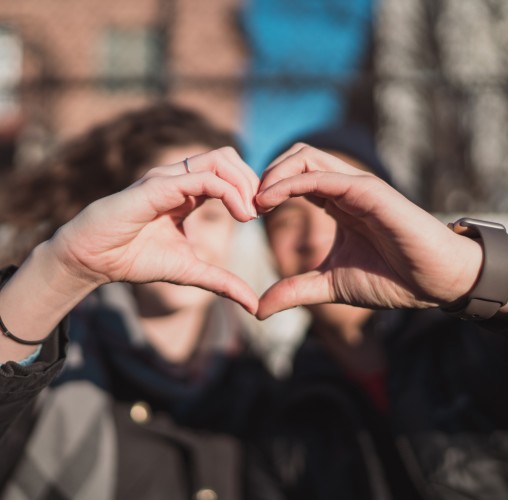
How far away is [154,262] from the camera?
3.68 ft

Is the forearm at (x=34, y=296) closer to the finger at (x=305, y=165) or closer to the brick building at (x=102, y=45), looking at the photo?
the finger at (x=305, y=165)

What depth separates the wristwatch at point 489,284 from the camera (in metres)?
1.05

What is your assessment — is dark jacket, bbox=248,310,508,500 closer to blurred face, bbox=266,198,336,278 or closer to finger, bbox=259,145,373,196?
blurred face, bbox=266,198,336,278

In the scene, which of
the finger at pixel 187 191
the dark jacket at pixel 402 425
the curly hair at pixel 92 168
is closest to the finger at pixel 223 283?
the finger at pixel 187 191

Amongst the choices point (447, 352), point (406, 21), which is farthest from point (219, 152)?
point (406, 21)

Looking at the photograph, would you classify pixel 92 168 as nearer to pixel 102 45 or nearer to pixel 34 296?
pixel 34 296

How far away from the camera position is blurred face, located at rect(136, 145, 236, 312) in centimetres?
185

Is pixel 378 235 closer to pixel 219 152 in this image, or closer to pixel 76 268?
pixel 219 152

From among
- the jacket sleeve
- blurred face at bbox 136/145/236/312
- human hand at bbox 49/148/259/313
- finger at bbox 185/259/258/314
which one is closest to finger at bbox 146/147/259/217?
human hand at bbox 49/148/259/313

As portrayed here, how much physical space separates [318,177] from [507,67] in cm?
438

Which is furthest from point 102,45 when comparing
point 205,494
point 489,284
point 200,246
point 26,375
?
point 489,284

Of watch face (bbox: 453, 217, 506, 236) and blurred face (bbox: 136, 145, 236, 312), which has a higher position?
watch face (bbox: 453, 217, 506, 236)

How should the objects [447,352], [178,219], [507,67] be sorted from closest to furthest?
[178,219] → [447,352] → [507,67]

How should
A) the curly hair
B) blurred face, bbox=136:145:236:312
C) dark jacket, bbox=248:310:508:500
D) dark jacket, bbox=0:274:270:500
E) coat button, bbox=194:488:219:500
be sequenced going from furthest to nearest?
the curly hair < blurred face, bbox=136:145:236:312 < coat button, bbox=194:488:219:500 < dark jacket, bbox=0:274:270:500 < dark jacket, bbox=248:310:508:500
